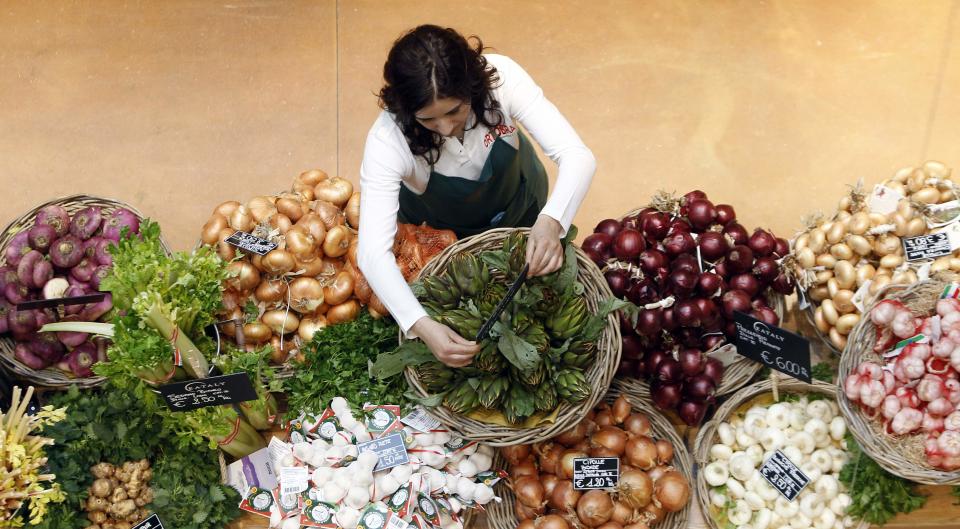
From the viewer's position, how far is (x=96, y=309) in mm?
2293

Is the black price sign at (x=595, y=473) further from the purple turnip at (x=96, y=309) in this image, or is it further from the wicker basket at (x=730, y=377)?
the purple turnip at (x=96, y=309)

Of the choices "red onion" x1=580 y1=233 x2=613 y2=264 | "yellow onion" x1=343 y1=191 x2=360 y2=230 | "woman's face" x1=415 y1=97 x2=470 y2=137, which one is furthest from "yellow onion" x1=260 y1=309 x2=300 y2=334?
"red onion" x1=580 y1=233 x2=613 y2=264

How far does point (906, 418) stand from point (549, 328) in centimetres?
87

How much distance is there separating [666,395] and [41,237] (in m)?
1.87

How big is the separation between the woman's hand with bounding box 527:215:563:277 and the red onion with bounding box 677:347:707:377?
1.57 ft

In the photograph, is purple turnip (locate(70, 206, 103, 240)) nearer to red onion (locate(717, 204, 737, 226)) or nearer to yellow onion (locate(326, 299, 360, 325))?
yellow onion (locate(326, 299, 360, 325))

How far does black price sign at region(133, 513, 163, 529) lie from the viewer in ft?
6.75

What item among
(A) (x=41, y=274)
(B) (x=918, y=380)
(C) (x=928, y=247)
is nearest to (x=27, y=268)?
(A) (x=41, y=274)

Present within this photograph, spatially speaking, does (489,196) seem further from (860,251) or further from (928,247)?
(928,247)

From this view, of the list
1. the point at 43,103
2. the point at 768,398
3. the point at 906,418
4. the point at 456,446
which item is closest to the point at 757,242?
the point at 768,398

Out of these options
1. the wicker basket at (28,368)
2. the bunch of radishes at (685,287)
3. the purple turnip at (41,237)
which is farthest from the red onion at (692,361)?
the purple turnip at (41,237)

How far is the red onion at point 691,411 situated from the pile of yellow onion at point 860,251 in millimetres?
429

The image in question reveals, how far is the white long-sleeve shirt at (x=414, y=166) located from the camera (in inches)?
77.3

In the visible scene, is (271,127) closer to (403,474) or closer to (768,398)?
(403,474)
